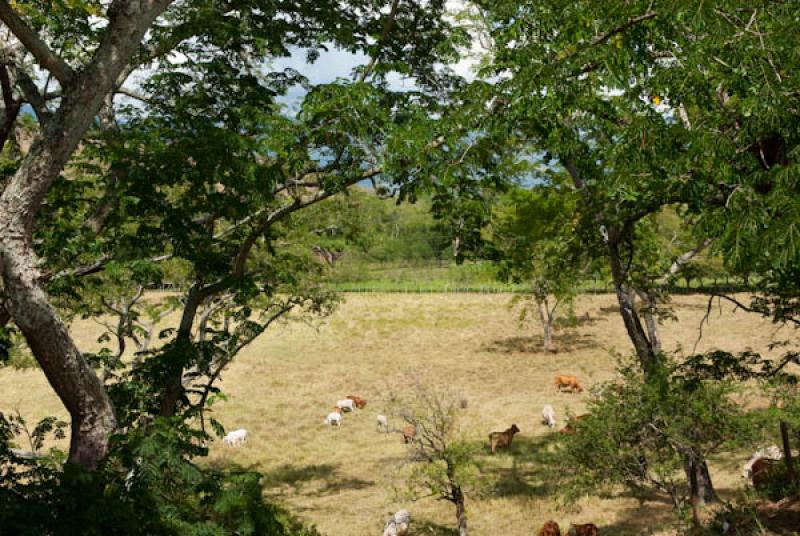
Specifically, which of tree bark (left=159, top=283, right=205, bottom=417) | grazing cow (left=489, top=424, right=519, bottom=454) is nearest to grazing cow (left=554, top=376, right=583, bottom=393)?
grazing cow (left=489, top=424, right=519, bottom=454)

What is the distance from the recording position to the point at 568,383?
83.5ft

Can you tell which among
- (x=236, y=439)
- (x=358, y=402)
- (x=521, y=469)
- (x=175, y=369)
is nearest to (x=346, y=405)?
(x=358, y=402)

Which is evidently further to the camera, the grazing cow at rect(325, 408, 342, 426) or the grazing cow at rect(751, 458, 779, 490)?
the grazing cow at rect(325, 408, 342, 426)

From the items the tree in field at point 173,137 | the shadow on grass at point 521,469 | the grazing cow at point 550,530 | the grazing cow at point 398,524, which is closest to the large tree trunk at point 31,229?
the tree in field at point 173,137

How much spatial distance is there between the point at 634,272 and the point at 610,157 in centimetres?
664

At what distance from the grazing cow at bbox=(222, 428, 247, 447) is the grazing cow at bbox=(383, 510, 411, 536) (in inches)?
336

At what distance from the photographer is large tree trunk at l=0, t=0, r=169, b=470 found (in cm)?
512

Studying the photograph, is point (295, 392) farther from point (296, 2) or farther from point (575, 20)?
point (575, 20)

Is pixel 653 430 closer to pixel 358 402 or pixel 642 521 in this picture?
pixel 642 521

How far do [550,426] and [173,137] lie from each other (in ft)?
57.6

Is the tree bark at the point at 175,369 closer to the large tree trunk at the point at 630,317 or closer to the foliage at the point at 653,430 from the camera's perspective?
the foliage at the point at 653,430

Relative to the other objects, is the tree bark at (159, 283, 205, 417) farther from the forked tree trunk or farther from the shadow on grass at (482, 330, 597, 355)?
the shadow on grass at (482, 330, 597, 355)

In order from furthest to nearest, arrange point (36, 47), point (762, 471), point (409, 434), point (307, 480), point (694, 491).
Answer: point (409, 434)
point (307, 480)
point (762, 471)
point (694, 491)
point (36, 47)

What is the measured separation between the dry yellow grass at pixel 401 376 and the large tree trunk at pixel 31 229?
342 inches
